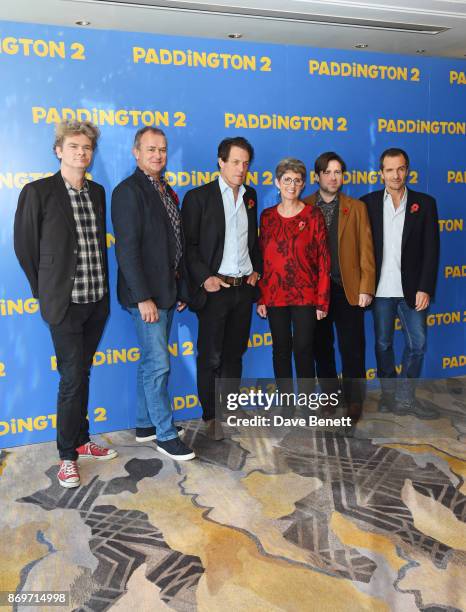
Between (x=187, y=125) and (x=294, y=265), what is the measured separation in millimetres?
1107

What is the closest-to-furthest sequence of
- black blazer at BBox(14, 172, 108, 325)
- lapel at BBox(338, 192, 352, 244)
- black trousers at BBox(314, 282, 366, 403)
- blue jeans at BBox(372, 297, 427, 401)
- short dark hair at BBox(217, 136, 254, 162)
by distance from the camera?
1. black blazer at BBox(14, 172, 108, 325)
2. short dark hair at BBox(217, 136, 254, 162)
3. lapel at BBox(338, 192, 352, 244)
4. black trousers at BBox(314, 282, 366, 403)
5. blue jeans at BBox(372, 297, 427, 401)

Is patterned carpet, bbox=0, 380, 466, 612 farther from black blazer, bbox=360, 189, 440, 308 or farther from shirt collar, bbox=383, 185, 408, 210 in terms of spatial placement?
shirt collar, bbox=383, 185, 408, 210

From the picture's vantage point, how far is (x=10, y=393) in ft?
11.5

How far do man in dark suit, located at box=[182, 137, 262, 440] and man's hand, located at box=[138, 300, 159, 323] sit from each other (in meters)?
0.36

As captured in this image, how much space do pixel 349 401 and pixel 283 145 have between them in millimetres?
1714

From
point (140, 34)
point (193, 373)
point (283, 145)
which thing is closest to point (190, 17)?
point (140, 34)

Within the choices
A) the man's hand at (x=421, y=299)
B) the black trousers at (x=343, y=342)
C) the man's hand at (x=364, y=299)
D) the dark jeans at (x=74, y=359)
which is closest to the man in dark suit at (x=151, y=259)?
the dark jeans at (x=74, y=359)

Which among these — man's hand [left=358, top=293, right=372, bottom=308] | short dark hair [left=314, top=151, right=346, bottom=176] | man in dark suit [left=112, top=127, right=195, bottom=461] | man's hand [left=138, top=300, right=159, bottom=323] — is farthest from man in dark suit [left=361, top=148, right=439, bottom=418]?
man's hand [left=138, top=300, right=159, bottom=323]

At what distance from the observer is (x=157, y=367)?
125 inches

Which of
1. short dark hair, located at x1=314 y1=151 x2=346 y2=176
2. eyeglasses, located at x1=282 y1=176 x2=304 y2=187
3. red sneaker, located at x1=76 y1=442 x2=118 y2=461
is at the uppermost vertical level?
short dark hair, located at x1=314 y1=151 x2=346 y2=176

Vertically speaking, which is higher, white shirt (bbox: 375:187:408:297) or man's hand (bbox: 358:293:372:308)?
white shirt (bbox: 375:187:408:297)

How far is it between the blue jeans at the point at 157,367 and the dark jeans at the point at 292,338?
2.11 ft

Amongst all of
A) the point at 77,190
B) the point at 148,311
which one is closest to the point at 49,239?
the point at 77,190

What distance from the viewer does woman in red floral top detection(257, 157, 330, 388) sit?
11.1ft
